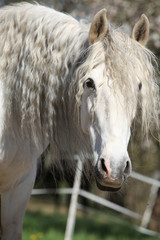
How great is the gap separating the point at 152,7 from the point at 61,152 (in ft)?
15.5

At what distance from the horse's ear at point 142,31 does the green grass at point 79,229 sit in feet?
14.9

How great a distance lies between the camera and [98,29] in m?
3.25

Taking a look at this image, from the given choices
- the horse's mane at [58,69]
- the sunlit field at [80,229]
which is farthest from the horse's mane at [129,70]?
the sunlit field at [80,229]

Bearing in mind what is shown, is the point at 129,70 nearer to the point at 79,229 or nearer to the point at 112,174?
the point at 112,174

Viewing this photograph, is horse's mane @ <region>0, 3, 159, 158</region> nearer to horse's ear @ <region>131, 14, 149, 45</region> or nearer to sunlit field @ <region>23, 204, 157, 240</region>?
horse's ear @ <region>131, 14, 149, 45</region>

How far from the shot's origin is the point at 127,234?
9.19m

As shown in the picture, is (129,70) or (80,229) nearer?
(129,70)

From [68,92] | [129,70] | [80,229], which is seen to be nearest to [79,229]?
[80,229]

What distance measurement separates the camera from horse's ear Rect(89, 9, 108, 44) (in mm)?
3219

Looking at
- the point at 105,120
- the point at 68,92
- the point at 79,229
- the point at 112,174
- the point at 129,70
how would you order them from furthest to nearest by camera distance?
1. the point at 79,229
2. the point at 68,92
3. the point at 129,70
4. the point at 105,120
5. the point at 112,174

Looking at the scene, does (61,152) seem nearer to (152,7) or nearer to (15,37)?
(15,37)

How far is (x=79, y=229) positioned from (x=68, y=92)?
6433 millimetres

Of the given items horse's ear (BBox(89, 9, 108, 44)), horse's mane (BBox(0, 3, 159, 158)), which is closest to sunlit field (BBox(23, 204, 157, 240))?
horse's mane (BBox(0, 3, 159, 158))

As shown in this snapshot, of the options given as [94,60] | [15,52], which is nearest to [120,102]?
[94,60]
